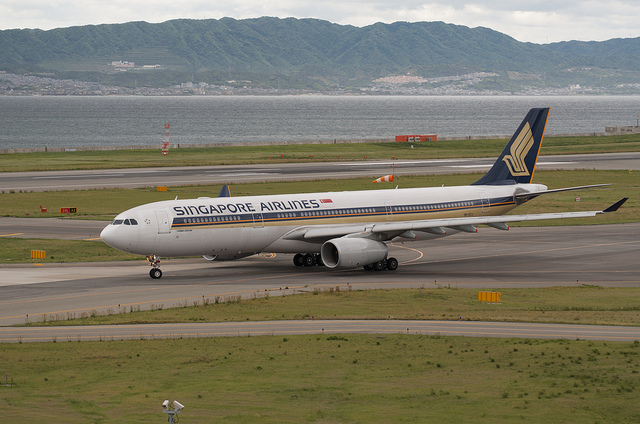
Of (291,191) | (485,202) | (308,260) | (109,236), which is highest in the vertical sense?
(291,191)

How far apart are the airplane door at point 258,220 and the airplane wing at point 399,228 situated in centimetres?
203

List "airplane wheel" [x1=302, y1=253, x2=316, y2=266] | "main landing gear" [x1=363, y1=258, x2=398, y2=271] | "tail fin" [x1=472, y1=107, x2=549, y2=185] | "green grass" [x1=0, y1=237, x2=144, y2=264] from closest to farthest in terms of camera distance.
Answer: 1. "main landing gear" [x1=363, y1=258, x2=398, y2=271]
2. "airplane wheel" [x1=302, y1=253, x2=316, y2=266]
3. "green grass" [x1=0, y1=237, x2=144, y2=264]
4. "tail fin" [x1=472, y1=107, x2=549, y2=185]

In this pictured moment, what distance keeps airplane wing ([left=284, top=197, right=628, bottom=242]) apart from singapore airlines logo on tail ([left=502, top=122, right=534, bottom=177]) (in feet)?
33.7

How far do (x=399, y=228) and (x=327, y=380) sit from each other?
2625cm

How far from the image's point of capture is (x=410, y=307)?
40.7m

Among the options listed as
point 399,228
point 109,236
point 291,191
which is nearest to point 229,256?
point 109,236

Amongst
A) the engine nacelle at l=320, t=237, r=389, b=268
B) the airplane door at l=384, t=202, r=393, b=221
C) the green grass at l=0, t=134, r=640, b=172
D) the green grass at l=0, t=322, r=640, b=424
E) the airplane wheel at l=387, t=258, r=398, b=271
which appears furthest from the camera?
the green grass at l=0, t=134, r=640, b=172

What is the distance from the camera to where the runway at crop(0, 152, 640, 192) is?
103125 mm

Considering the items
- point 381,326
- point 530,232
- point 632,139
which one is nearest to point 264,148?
point 632,139

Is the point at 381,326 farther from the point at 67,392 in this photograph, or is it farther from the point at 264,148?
the point at 264,148

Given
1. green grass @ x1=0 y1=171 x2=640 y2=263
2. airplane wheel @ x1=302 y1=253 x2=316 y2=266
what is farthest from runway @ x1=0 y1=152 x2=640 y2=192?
airplane wheel @ x1=302 y1=253 x2=316 y2=266

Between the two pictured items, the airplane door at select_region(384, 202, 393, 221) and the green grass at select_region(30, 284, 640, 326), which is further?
the airplane door at select_region(384, 202, 393, 221)

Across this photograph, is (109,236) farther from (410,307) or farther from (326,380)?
(326,380)

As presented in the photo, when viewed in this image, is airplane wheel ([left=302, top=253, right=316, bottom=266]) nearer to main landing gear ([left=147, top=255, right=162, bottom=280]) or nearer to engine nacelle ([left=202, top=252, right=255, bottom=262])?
engine nacelle ([left=202, top=252, right=255, bottom=262])
